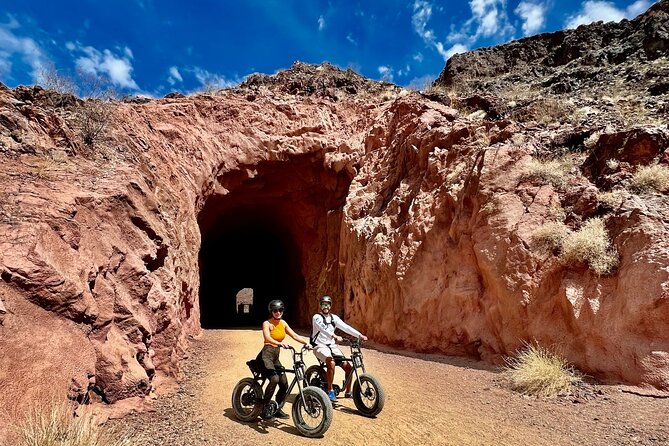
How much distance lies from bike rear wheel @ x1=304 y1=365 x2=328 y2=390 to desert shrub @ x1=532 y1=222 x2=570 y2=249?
208 inches

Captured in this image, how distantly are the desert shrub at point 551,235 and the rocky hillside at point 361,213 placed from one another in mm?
36

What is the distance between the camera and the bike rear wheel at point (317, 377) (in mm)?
A: 6523

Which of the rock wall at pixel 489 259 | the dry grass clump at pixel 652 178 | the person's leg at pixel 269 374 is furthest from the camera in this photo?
the dry grass clump at pixel 652 178

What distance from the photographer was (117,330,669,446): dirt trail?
5.27m

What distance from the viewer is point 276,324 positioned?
6004 mm

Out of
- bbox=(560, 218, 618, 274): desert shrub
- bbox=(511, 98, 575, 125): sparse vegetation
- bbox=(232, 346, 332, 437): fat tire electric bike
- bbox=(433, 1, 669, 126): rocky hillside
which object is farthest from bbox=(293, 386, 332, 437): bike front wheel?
bbox=(511, 98, 575, 125): sparse vegetation

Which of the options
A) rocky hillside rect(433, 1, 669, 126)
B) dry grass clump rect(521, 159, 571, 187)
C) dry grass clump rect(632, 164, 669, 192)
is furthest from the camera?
rocky hillside rect(433, 1, 669, 126)

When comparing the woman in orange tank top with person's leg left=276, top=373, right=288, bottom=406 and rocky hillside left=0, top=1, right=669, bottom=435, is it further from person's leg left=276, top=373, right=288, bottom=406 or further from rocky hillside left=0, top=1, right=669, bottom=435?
rocky hillside left=0, top=1, right=669, bottom=435

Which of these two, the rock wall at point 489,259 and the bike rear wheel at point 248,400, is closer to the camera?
the bike rear wheel at point 248,400

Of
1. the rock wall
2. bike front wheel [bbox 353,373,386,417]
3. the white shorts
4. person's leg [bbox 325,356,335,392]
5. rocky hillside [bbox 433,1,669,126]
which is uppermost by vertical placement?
rocky hillside [bbox 433,1,669,126]

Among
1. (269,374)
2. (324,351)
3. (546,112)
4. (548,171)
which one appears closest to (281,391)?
(269,374)

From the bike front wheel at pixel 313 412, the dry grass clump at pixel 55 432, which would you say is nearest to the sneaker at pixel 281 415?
the bike front wheel at pixel 313 412

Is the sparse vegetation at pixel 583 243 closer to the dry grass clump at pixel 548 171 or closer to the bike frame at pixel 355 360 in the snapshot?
the dry grass clump at pixel 548 171

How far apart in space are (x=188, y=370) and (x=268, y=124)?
1074 centimetres
